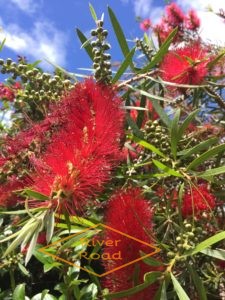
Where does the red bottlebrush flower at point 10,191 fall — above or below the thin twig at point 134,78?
below

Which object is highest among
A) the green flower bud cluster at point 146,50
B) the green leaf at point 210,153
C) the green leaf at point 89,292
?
the green flower bud cluster at point 146,50

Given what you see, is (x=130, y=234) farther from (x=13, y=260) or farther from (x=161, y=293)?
(x=13, y=260)

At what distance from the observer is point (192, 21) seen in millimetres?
2295

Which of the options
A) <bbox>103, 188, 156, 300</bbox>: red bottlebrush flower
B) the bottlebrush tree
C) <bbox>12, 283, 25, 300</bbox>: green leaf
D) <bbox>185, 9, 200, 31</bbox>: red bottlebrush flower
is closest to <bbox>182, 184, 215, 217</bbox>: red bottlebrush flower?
the bottlebrush tree

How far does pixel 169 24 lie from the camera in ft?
7.73

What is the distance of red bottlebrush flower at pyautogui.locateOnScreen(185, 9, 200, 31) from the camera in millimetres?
→ 2270

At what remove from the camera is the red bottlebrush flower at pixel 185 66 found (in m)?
1.24

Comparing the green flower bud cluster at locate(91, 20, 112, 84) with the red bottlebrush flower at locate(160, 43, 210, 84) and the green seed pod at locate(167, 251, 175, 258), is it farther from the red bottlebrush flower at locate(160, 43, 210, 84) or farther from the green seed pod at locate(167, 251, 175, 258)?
the green seed pod at locate(167, 251, 175, 258)

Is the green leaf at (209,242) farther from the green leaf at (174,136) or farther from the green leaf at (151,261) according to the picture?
the green leaf at (174,136)

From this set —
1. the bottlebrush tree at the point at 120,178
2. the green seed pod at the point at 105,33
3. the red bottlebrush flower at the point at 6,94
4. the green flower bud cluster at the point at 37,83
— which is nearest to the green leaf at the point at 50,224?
the bottlebrush tree at the point at 120,178

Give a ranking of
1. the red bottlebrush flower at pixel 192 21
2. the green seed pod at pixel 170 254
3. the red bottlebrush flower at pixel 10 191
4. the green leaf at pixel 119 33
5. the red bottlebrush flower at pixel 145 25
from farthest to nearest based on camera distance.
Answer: the red bottlebrush flower at pixel 145 25, the red bottlebrush flower at pixel 192 21, the green leaf at pixel 119 33, the red bottlebrush flower at pixel 10 191, the green seed pod at pixel 170 254

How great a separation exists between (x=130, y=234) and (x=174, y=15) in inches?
64.3

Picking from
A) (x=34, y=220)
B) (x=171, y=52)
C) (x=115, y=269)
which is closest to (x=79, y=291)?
(x=115, y=269)

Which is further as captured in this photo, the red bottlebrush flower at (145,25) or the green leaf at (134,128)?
the red bottlebrush flower at (145,25)
